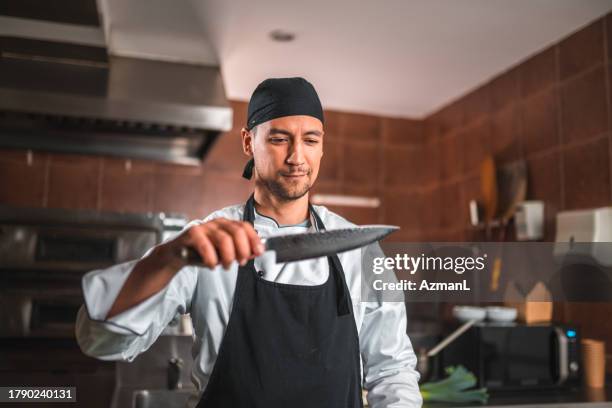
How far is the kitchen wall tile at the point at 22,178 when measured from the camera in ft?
8.95

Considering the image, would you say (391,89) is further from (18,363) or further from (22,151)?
(18,363)

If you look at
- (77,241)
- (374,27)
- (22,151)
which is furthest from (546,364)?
(22,151)

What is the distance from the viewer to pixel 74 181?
9.27 feet

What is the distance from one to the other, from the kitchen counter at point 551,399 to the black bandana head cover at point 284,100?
968mm

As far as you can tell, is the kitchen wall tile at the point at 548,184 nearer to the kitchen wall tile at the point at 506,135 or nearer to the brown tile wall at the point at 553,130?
the brown tile wall at the point at 553,130

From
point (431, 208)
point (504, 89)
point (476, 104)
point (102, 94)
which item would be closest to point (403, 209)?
point (431, 208)

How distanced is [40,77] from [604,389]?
202cm

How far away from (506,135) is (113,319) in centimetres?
224

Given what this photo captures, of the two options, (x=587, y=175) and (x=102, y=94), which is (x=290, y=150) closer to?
(x=102, y=94)

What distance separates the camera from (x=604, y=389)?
1757 millimetres

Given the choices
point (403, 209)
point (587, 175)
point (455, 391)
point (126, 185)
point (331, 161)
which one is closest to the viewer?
point (455, 391)

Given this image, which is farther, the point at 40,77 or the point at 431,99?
the point at 431,99

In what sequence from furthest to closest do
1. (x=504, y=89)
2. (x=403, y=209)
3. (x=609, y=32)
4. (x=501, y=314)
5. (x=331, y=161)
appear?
(x=403, y=209)
(x=331, y=161)
(x=504, y=89)
(x=609, y=32)
(x=501, y=314)

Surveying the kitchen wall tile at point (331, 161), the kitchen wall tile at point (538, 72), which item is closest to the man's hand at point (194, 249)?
the kitchen wall tile at point (538, 72)
